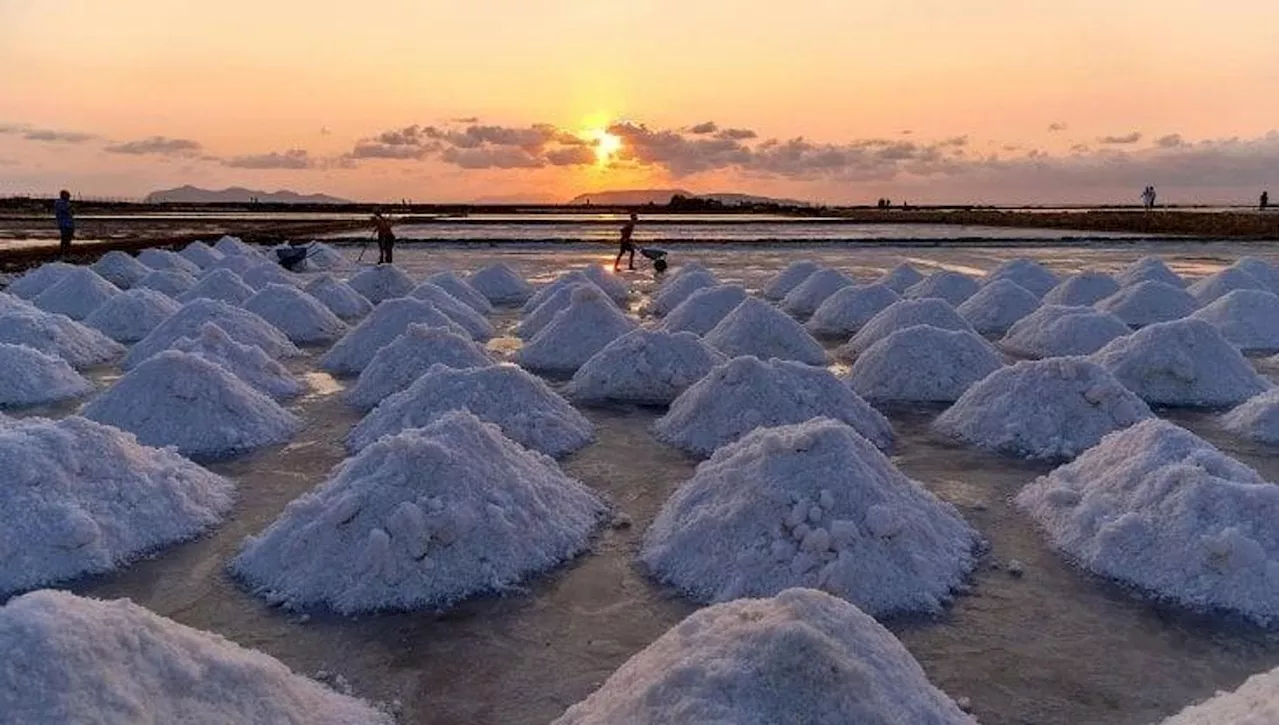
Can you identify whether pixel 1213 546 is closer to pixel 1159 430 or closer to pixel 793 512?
pixel 1159 430

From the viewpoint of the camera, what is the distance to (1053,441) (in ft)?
21.4

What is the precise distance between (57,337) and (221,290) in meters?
3.80

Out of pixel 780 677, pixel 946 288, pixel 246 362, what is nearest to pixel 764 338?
pixel 246 362

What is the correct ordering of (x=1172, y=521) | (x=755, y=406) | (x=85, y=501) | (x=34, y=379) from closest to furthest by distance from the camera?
(x=1172, y=521), (x=85, y=501), (x=755, y=406), (x=34, y=379)

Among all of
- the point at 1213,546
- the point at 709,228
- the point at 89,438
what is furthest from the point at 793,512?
the point at 709,228

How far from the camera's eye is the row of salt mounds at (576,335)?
9.84 meters

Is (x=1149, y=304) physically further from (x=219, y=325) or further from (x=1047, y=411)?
(x=219, y=325)

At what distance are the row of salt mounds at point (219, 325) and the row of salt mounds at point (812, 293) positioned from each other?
6.78 metres

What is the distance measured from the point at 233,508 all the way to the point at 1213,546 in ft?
15.5

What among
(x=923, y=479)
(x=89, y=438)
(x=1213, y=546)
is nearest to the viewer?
(x=1213, y=546)

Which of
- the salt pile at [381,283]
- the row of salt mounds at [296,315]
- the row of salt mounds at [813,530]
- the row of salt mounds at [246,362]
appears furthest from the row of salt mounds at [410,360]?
the salt pile at [381,283]

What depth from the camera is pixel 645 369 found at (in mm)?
8438

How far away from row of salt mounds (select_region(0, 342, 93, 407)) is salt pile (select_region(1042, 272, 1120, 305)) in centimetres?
1138

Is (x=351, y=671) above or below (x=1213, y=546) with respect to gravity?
below
